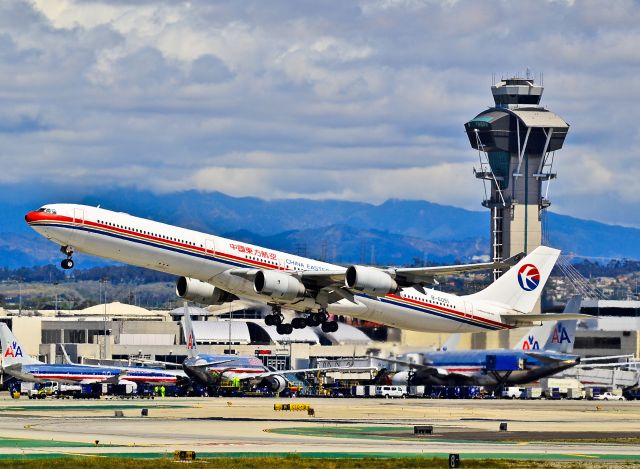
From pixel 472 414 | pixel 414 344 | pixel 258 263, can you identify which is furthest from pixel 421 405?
pixel 414 344

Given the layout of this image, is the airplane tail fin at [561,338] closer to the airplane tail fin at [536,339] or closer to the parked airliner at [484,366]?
the parked airliner at [484,366]

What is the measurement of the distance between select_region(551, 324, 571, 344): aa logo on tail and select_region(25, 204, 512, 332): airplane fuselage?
4972 cm

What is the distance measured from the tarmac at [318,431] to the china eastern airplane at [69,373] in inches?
1031

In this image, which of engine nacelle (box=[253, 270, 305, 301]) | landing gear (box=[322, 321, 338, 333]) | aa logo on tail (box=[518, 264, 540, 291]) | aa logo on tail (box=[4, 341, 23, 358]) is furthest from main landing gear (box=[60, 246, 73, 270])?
aa logo on tail (box=[4, 341, 23, 358])

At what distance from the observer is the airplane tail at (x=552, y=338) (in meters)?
149

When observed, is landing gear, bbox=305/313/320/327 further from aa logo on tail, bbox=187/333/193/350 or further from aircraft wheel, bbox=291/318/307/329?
aa logo on tail, bbox=187/333/193/350

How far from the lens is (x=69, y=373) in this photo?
138375mm

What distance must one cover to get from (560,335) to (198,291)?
68.1m

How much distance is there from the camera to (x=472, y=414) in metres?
98.7

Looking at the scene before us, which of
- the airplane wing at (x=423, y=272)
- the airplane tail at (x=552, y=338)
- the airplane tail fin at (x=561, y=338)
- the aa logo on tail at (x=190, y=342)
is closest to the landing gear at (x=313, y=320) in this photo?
the airplane wing at (x=423, y=272)

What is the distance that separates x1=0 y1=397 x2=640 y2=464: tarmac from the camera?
60.2 meters

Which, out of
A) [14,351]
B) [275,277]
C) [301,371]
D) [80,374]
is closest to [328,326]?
[275,277]

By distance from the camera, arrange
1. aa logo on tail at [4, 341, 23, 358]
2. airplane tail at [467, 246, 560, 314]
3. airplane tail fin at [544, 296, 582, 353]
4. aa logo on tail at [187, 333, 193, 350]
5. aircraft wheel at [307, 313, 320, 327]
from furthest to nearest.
Answer: airplane tail fin at [544, 296, 582, 353]
aa logo on tail at [187, 333, 193, 350]
aa logo on tail at [4, 341, 23, 358]
airplane tail at [467, 246, 560, 314]
aircraft wheel at [307, 313, 320, 327]

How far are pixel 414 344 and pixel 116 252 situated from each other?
10840 cm
